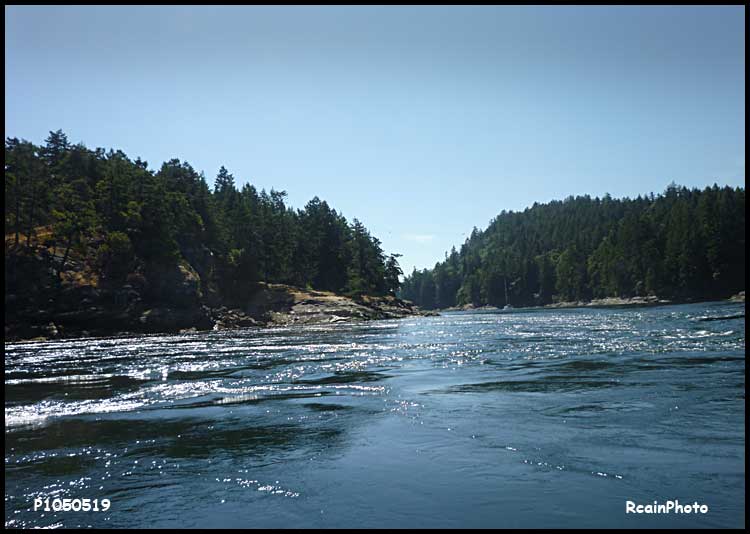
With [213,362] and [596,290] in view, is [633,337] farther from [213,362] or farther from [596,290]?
[596,290]

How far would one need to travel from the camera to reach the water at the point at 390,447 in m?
8.16

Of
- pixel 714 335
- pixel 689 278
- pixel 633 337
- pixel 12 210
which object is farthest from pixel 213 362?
pixel 689 278

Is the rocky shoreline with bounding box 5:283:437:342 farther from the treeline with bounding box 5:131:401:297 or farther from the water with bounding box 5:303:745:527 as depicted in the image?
the water with bounding box 5:303:745:527

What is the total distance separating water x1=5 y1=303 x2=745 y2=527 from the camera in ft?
26.8

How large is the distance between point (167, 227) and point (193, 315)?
1610 centimetres

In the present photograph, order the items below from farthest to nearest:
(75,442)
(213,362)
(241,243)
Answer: (241,243), (213,362), (75,442)

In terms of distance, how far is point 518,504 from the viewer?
817 centimetres

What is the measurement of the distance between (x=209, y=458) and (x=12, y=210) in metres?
69.2

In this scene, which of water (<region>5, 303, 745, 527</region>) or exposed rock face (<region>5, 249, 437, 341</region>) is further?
exposed rock face (<region>5, 249, 437, 341</region>)

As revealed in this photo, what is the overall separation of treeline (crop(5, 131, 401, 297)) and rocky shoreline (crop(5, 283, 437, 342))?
5608 millimetres

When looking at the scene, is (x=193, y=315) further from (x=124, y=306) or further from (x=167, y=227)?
(x=167, y=227)

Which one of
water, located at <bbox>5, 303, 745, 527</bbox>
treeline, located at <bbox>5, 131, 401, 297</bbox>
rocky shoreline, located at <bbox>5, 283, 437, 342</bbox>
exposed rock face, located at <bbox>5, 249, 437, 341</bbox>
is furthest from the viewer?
treeline, located at <bbox>5, 131, 401, 297</bbox>

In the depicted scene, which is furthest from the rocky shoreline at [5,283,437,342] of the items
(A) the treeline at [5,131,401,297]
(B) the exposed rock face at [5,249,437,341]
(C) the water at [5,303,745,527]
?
(C) the water at [5,303,745,527]

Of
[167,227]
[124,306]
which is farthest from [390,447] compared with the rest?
[167,227]
